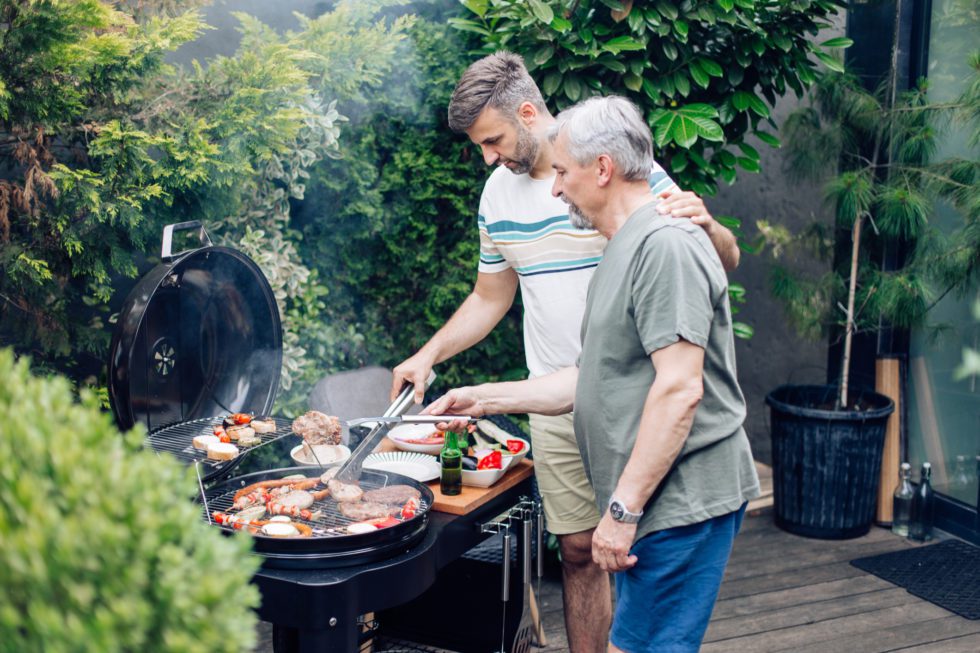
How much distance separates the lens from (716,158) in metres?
4.29

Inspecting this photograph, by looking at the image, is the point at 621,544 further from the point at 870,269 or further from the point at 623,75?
the point at 870,269

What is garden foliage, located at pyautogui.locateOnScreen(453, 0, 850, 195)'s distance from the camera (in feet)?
12.8

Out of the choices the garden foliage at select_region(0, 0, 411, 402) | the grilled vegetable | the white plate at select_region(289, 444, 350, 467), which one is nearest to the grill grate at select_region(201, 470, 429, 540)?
the white plate at select_region(289, 444, 350, 467)

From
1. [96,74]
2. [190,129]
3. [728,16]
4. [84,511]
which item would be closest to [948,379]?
[728,16]

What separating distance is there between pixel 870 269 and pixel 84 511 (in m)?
4.78

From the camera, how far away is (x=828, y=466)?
16.0ft

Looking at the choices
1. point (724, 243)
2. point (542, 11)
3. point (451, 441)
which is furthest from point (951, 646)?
point (542, 11)

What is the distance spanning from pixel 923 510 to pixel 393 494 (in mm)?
3689

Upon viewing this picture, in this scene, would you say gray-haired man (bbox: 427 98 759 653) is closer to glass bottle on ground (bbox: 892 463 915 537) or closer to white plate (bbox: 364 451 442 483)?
white plate (bbox: 364 451 442 483)

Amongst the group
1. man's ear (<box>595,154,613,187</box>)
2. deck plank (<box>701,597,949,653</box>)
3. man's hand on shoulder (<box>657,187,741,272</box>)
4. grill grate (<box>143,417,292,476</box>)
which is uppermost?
man's ear (<box>595,154,613,187</box>)

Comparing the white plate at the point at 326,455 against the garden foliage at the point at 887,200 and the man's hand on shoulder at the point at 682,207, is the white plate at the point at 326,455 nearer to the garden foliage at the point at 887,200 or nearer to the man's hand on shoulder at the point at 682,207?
the man's hand on shoulder at the point at 682,207

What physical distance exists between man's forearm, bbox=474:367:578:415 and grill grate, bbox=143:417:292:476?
65 centimetres

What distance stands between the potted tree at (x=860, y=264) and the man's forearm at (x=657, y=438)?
2943 mm

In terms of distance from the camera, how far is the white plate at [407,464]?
2.73m
